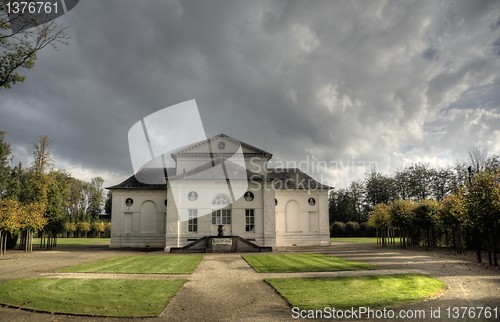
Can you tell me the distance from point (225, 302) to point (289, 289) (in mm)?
2248

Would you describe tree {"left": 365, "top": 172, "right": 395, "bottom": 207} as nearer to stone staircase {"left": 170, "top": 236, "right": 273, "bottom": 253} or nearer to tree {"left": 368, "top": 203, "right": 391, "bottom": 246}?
tree {"left": 368, "top": 203, "right": 391, "bottom": 246}

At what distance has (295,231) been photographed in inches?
1444

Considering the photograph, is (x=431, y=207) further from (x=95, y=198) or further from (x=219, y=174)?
(x=95, y=198)

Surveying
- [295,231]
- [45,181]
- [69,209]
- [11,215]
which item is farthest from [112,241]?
[69,209]

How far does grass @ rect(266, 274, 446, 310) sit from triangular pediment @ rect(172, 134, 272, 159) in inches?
966

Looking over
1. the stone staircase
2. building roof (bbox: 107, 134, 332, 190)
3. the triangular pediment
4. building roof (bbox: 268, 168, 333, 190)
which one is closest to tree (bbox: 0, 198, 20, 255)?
building roof (bbox: 107, 134, 332, 190)

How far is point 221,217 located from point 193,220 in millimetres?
2373

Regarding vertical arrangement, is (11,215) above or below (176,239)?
above

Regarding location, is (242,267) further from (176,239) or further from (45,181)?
(45,181)

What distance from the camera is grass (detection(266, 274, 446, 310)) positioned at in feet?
29.7

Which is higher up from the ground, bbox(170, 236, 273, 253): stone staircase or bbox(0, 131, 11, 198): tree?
bbox(0, 131, 11, 198): tree

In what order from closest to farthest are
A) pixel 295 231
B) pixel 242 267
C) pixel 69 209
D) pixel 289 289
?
pixel 289 289
pixel 242 267
pixel 295 231
pixel 69 209

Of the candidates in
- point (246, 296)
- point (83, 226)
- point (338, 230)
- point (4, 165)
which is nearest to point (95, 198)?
point (83, 226)

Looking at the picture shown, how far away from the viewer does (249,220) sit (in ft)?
100
